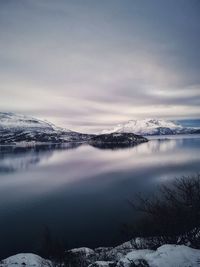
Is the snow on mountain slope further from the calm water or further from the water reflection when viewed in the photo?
the water reflection

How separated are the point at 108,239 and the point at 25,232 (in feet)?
31.2

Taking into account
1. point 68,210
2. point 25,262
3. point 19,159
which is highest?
point 25,262

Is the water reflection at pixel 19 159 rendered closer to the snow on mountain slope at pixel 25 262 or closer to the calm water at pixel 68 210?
the calm water at pixel 68 210

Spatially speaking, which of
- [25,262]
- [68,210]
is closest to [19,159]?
[68,210]

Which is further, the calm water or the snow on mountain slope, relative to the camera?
the calm water

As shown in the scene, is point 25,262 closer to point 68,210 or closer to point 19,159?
point 68,210

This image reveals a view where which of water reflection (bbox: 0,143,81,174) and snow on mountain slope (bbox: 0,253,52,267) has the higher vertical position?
snow on mountain slope (bbox: 0,253,52,267)

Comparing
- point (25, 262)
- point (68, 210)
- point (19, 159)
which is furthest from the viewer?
point (19, 159)

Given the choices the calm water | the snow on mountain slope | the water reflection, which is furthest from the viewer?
the water reflection

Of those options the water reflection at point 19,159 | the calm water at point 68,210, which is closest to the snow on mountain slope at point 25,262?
the calm water at point 68,210

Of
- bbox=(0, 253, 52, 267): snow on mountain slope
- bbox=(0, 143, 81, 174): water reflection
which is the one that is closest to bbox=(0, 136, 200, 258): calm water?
bbox=(0, 253, 52, 267): snow on mountain slope

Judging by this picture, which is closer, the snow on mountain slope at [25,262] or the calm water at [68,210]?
the snow on mountain slope at [25,262]

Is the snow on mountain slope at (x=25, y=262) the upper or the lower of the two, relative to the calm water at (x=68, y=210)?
upper

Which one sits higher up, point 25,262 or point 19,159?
point 25,262
